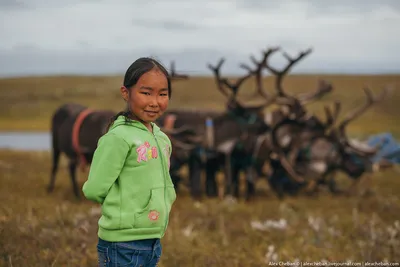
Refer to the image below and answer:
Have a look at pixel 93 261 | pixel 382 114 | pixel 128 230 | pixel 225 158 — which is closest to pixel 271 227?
pixel 93 261

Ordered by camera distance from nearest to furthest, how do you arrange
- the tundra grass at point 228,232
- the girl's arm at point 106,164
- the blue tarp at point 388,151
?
the girl's arm at point 106,164, the tundra grass at point 228,232, the blue tarp at point 388,151

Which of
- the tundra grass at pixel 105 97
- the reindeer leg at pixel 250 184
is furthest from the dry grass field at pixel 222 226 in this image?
the tundra grass at pixel 105 97

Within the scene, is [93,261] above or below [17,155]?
above

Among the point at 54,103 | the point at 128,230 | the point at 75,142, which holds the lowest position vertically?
the point at 54,103

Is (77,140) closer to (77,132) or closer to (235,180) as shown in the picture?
(77,132)

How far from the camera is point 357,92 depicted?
63.9 m

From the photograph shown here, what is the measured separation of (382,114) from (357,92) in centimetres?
905

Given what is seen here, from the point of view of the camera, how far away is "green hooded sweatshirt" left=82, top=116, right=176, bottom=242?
3424 millimetres

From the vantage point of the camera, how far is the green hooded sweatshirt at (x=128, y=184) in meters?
3.42

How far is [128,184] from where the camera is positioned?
349 centimetres

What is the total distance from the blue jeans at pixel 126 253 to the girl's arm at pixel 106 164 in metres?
0.30

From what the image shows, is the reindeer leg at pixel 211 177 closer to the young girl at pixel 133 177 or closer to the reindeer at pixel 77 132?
the reindeer at pixel 77 132

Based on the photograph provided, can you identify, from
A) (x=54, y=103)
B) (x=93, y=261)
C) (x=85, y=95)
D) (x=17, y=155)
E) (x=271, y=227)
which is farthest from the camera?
(x=85, y=95)

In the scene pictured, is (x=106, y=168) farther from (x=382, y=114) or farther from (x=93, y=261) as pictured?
(x=382, y=114)
